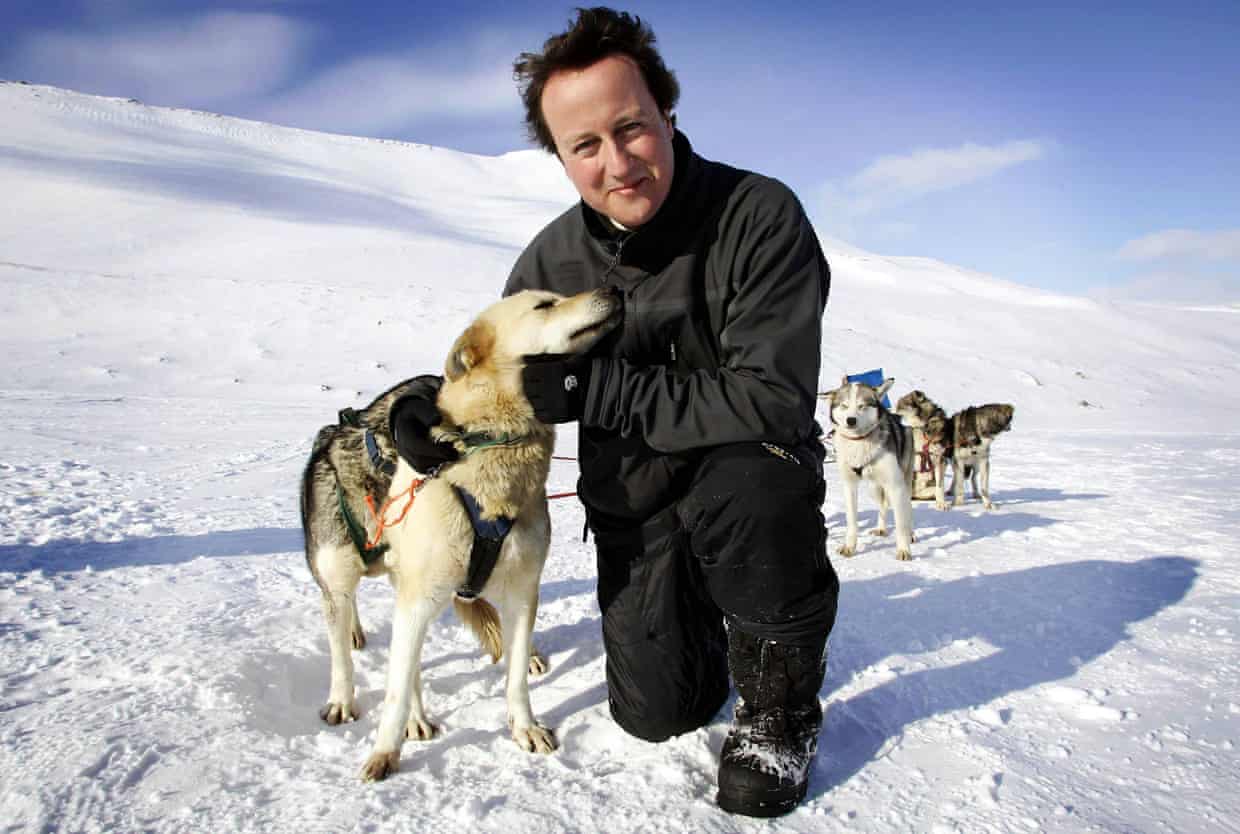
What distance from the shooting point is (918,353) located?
704 inches

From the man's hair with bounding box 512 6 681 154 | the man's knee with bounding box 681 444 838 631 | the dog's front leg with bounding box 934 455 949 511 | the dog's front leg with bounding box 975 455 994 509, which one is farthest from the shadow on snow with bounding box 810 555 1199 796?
the dog's front leg with bounding box 934 455 949 511

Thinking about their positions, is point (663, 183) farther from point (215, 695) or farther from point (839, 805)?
point (215, 695)

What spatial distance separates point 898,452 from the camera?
5.43 metres

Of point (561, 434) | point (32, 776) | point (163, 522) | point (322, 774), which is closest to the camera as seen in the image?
point (32, 776)

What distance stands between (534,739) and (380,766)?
1.45 ft

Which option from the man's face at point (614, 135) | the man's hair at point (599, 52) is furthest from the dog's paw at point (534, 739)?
the man's hair at point (599, 52)

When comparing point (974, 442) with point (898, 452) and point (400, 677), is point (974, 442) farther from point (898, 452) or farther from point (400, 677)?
point (400, 677)

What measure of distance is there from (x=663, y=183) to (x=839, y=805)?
73.1 inches

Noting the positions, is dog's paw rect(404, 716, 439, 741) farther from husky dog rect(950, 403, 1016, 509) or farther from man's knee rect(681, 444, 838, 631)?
husky dog rect(950, 403, 1016, 509)

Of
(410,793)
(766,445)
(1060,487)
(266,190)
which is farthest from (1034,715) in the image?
(266,190)

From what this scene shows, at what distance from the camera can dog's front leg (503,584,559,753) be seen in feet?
7.08

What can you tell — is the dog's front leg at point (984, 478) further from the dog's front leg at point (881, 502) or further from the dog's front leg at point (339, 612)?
the dog's front leg at point (339, 612)

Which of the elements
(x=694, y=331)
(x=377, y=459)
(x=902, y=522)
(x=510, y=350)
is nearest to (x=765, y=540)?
(x=694, y=331)

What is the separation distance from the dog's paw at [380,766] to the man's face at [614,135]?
1.77 metres
